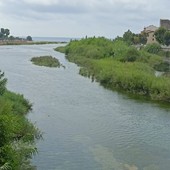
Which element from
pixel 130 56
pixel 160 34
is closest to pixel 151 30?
pixel 160 34

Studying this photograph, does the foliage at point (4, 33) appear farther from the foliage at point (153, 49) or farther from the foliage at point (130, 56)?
the foliage at point (130, 56)

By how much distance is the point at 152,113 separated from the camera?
32906 millimetres

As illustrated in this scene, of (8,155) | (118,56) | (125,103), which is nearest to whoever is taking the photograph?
(8,155)

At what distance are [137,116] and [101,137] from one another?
22.6 ft

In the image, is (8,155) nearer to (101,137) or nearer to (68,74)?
(101,137)

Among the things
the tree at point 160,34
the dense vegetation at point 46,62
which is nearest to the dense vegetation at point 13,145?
the dense vegetation at point 46,62

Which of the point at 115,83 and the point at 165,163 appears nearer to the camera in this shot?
the point at 165,163

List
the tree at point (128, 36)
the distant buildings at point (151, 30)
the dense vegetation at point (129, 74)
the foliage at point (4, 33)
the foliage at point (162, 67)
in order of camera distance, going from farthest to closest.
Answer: the foliage at point (4, 33)
the tree at point (128, 36)
the distant buildings at point (151, 30)
the foliage at point (162, 67)
the dense vegetation at point (129, 74)

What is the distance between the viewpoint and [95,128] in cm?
2744

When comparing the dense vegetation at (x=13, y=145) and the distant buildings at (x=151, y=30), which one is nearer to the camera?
the dense vegetation at (x=13, y=145)

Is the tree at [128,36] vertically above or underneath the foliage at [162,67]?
above

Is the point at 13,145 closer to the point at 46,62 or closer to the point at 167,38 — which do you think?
the point at 46,62

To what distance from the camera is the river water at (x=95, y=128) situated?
21.2 metres

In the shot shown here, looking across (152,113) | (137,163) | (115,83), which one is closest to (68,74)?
(115,83)
